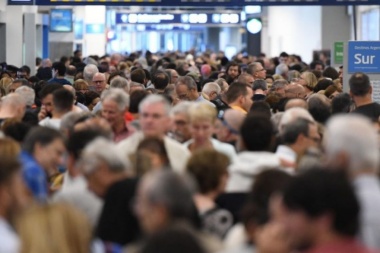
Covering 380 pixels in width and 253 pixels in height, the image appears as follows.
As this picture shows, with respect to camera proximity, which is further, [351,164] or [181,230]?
[351,164]

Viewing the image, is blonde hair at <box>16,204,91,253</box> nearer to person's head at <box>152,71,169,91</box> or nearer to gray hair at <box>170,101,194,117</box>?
gray hair at <box>170,101,194,117</box>

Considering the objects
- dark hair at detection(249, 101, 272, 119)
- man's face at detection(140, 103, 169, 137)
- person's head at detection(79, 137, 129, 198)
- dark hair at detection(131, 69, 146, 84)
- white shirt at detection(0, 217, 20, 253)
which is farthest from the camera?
dark hair at detection(131, 69, 146, 84)

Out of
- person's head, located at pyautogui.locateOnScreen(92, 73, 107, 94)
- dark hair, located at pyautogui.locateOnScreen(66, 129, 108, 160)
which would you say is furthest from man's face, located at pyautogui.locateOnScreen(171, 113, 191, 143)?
person's head, located at pyautogui.locateOnScreen(92, 73, 107, 94)

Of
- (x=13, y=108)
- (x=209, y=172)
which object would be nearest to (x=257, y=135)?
(x=209, y=172)

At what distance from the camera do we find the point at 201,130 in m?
9.84

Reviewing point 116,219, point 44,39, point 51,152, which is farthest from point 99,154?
point 44,39

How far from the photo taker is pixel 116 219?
6973 mm

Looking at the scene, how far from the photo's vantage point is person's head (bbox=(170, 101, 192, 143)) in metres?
10.2

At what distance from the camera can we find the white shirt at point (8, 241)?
601cm

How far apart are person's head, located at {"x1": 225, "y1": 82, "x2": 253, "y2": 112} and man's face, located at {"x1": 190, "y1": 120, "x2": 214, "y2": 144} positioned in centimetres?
308

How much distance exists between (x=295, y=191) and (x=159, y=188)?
61 cm

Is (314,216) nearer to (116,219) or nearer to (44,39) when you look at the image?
(116,219)

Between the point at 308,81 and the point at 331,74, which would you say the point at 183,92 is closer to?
the point at 308,81

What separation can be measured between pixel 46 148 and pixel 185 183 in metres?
2.86
